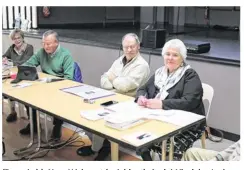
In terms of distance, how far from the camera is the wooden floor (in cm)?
274

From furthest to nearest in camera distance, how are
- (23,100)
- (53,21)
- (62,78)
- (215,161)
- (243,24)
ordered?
(53,21) < (62,78) < (23,100) < (243,24) < (215,161)

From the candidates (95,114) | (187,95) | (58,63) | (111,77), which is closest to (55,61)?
(58,63)

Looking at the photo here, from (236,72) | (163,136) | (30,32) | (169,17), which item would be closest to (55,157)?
(163,136)

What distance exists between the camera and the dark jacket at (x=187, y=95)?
2170mm

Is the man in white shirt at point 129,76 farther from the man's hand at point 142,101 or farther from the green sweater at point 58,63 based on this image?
the man's hand at point 142,101

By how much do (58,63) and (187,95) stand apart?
56.5 inches

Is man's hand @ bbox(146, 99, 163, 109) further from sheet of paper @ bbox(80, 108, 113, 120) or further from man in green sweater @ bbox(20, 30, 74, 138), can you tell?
man in green sweater @ bbox(20, 30, 74, 138)

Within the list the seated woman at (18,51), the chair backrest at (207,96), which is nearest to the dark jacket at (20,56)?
the seated woman at (18,51)

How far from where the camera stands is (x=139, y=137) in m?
1.70

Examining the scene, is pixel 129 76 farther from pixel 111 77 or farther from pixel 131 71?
pixel 111 77

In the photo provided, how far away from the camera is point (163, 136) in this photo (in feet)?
5.70

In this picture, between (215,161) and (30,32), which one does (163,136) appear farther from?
(30,32)

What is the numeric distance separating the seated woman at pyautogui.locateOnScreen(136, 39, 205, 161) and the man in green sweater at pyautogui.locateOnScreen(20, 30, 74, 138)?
3.16 feet
